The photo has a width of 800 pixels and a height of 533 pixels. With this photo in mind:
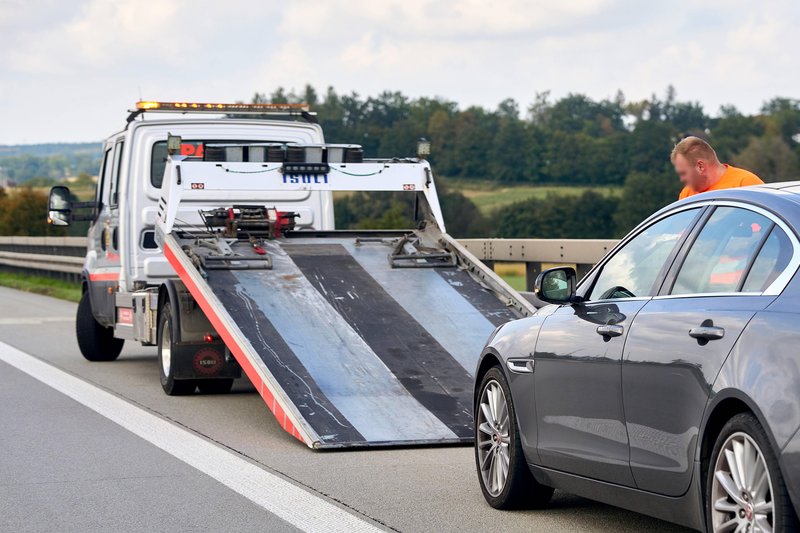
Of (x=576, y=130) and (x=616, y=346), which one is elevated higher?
(x=616, y=346)

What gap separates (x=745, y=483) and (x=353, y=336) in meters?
5.93

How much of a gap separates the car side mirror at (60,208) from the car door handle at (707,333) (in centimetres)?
1077

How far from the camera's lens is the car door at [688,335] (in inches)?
200

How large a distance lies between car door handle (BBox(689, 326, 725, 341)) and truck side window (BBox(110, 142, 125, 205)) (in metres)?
9.71

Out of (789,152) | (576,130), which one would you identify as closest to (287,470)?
(789,152)

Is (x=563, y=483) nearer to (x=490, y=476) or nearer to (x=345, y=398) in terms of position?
(x=490, y=476)

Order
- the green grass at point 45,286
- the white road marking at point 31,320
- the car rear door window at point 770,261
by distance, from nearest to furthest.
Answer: the car rear door window at point 770,261 < the white road marking at point 31,320 < the green grass at point 45,286

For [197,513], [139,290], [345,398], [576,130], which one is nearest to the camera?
[197,513]

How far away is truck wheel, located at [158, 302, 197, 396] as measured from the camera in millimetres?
11742

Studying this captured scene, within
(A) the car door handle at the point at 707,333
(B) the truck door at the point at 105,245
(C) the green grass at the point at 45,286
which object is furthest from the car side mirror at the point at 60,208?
(C) the green grass at the point at 45,286

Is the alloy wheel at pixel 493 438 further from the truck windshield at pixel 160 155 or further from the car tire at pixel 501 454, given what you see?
the truck windshield at pixel 160 155

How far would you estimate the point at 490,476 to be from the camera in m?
7.19

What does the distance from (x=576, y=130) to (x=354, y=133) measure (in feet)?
138

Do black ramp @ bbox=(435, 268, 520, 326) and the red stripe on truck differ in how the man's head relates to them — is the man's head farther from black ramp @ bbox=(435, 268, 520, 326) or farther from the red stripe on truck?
the red stripe on truck
